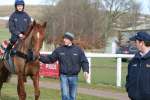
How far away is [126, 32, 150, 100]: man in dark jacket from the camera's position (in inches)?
284

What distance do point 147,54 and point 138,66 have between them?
0.78 ft

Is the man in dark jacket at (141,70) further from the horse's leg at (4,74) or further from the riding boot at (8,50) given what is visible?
the horse's leg at (4,74)

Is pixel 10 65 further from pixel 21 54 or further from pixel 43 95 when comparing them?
pixel 43 95

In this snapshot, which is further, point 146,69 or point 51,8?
point 51,8

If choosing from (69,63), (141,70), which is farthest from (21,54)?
(141,70)

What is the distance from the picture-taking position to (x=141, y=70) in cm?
724

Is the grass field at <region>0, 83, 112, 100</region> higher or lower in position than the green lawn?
higher

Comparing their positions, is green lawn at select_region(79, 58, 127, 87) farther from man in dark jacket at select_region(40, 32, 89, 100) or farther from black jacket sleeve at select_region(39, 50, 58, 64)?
man in dark jacket at select_region(40, 32, 89, 100)

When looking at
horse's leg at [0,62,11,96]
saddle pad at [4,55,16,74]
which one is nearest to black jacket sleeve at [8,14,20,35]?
saddle pad at [4,55,16,74]

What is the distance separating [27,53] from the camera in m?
12.9

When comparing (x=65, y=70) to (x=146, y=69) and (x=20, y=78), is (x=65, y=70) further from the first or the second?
(x=146, y=69)

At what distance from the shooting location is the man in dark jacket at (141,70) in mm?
7223

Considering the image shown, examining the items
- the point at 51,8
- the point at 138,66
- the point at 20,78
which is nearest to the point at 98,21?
the point at 51,8

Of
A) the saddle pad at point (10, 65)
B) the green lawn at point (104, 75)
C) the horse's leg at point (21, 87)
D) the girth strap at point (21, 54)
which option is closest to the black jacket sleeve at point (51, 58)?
the girth strap at point (21, 54)
